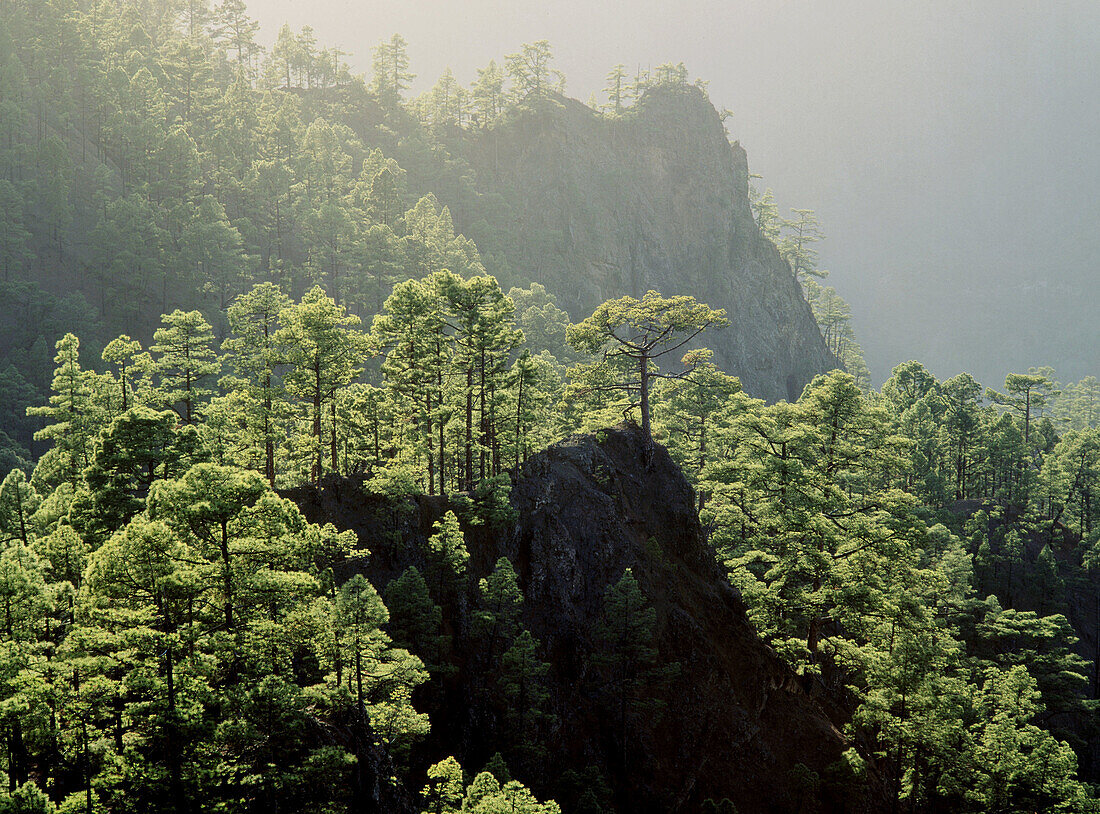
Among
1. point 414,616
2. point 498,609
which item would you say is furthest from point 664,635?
point 414,616

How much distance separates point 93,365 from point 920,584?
70647 millimetres

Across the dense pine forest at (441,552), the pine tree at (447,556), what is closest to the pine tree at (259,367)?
the dense pine forest at (441,552)

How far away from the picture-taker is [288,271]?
88062 millimetres

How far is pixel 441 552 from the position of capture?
32375 mm

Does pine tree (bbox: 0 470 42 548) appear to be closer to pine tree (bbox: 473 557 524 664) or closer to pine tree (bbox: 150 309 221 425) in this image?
pine tree (bbox: 150 309 221 425)

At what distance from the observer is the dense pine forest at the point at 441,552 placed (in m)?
18.5

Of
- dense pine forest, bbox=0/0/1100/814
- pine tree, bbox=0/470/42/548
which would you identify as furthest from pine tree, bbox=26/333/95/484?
pine tree, bbox=0/470/42/548

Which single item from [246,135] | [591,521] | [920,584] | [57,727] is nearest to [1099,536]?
[920,584]

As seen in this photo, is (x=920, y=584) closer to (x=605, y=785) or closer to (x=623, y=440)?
(x=623, y=440)

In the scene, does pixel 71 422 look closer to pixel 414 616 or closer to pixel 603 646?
pixel 414 616

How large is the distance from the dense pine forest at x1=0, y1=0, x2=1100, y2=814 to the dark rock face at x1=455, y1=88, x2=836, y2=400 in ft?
182

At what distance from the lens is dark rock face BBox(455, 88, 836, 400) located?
459 ft

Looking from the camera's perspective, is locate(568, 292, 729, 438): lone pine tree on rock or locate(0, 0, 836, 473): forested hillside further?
locate(0, 0, 836, 473): forested hillside

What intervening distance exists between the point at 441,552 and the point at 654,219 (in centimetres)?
12916
